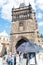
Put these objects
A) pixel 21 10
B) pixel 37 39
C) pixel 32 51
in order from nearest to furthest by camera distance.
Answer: pixel 32 51 → pixel 37 39 → pixel 21 10

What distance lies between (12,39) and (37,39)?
3732 mm

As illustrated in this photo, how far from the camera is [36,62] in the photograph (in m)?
7.03

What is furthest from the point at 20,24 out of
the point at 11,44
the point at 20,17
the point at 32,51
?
the point at 32,51

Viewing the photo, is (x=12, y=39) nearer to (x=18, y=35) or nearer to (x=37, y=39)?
(x=18, y=35)

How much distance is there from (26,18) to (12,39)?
3628 millimetres

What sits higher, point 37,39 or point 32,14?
point 32,14

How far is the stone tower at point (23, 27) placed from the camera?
24203mm

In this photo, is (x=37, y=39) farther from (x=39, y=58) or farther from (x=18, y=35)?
(x=39, y=58)

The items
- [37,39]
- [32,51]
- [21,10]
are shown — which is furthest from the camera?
[21,10]

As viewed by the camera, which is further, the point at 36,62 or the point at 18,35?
the point at 18,35

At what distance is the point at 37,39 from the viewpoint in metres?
23.8

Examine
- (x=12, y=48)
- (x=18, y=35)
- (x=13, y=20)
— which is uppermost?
(x=13, y=20)

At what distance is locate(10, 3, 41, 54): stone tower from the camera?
24.2 metres

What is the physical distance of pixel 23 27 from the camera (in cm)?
2530
